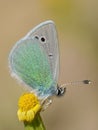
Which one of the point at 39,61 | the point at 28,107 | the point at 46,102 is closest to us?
the point at 28,107

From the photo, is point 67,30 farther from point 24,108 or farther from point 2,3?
point 24,108

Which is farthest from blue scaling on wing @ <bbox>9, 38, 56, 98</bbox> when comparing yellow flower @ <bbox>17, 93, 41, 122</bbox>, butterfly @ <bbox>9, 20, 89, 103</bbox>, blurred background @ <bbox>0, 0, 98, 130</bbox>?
blurred background @ <bbox>0, 0, 98, 130</bbox>

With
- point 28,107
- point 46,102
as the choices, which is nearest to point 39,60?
point 46,102

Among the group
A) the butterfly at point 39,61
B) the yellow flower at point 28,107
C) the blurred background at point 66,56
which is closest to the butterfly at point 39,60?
the butterfly at point 39,61

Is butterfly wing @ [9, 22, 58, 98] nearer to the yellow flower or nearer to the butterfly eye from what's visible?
the butterfly eye

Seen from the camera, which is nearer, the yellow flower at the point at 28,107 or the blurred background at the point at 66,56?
the yellow flower at the point at 28,107

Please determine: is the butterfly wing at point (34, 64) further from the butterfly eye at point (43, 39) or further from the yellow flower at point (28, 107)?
the yellow flower at point (28, 107)

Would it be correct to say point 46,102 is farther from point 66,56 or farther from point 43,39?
point 66,56
